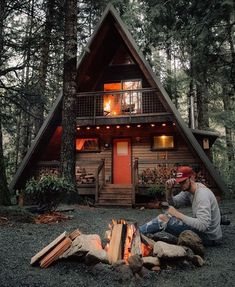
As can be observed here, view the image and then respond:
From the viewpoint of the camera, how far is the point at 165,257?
3631 mm

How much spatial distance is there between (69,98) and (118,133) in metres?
5.72

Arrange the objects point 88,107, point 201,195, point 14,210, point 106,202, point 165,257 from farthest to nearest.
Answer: point 88,107, point 106,202, point 14,210, point 201,195, point 165,257

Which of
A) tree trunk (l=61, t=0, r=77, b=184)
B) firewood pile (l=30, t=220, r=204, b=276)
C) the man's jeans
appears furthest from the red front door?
firewood pile (l=30, t=220, r=204, b=276)

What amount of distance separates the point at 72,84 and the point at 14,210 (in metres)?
6.06

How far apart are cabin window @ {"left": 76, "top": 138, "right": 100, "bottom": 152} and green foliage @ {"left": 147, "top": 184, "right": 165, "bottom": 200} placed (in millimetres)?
4800

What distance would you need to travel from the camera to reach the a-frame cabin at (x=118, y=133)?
13.5 metres

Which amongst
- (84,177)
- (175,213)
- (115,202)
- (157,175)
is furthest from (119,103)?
(175,213)

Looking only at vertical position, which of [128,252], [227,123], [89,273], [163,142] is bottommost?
[89,273]

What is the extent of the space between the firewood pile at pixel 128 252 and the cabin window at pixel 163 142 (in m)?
11.8

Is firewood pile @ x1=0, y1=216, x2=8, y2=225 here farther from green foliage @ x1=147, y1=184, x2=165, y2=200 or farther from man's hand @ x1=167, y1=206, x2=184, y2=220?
green foliage @ x1=147, y1=184, x2=165, y2=200

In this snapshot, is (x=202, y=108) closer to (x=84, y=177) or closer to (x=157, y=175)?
(x=157, y=175)

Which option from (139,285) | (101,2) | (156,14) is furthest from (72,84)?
(139,285)

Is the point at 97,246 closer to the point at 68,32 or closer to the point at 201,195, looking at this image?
the point at 201,195

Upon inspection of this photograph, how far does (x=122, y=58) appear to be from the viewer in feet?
58.3
